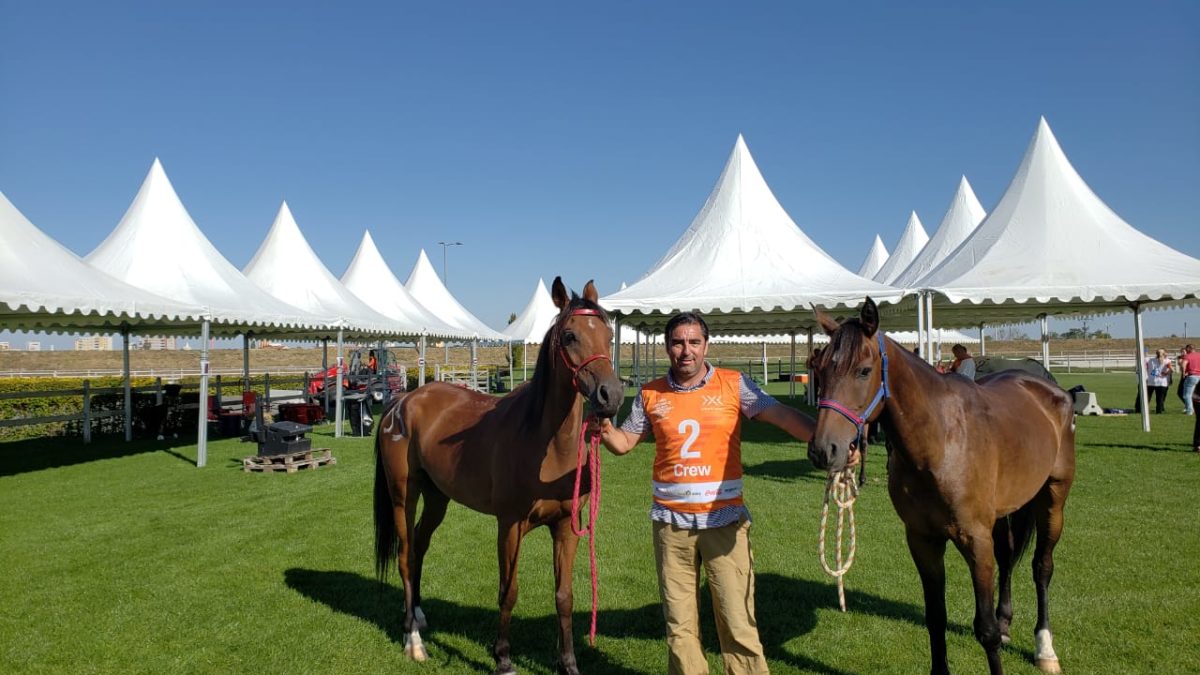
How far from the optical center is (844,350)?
2.63 metres

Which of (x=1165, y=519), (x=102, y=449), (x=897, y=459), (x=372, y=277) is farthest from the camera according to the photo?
(x=372, y=277)

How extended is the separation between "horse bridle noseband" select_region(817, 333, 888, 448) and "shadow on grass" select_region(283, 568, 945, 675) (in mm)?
1741

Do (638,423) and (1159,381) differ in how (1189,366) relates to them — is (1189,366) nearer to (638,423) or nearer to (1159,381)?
(1159,381)

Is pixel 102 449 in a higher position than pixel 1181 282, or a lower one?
lower

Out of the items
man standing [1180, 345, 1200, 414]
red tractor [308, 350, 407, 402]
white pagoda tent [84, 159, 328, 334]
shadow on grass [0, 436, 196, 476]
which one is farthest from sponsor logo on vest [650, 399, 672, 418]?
man standing [1180, 345, 1200, 414]

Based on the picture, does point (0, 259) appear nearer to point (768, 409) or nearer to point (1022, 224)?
point (768, 409)

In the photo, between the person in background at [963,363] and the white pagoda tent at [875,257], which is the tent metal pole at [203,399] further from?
the white pagoda tent at [875,257]

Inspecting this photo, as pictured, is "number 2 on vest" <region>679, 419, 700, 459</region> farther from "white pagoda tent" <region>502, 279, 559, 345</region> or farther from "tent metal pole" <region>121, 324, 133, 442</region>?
"white pagoda tent" <region>502, 279, 559, 345</region>

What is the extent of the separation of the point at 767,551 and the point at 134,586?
5059 mm

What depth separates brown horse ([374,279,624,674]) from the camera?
9.57 ft

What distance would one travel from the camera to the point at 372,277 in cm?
2233

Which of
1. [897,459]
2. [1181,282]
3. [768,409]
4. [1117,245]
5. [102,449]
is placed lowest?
[102,449]

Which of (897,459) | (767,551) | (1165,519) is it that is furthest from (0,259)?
(1165,519)

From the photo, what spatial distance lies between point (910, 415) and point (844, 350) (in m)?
0.60
